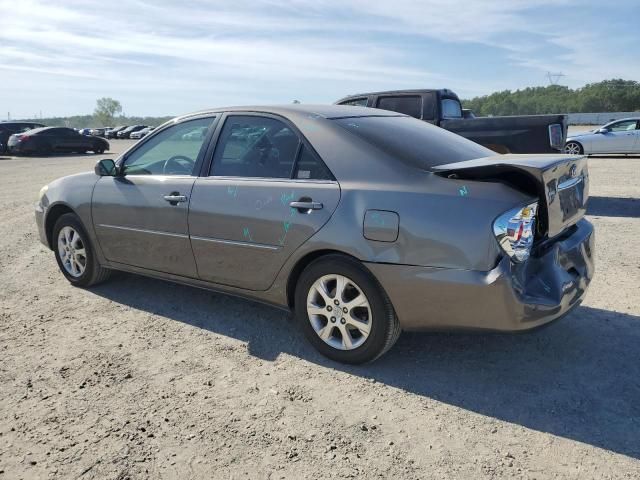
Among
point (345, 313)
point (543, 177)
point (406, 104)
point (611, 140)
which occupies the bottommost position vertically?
point (345, 313)

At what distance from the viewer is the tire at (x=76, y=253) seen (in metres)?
5.02

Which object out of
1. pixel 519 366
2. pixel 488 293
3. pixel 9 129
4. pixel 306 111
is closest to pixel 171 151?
pixel 306 111

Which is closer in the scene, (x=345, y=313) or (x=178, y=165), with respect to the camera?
(x=345, y=313)

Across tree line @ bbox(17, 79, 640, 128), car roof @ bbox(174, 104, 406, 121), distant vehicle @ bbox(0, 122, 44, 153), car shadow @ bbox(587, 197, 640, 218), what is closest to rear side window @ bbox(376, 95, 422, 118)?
car shadow @ bbox(587, 197, 640, 218)

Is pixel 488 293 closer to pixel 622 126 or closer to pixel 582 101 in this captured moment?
pixel 622 126

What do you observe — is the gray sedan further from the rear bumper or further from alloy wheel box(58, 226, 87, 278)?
alloy wheel box(58, 226, 87, 278)

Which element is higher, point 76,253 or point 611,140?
point 611,140

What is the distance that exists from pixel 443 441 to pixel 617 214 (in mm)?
7412

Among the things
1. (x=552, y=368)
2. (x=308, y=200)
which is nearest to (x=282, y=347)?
(x=308, y=200)

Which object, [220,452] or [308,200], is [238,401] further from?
[308,200]

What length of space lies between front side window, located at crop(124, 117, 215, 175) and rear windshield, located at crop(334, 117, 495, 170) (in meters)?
1.24

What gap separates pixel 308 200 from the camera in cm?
350

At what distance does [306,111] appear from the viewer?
3.87m

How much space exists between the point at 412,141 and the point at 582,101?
8350 centimetres
